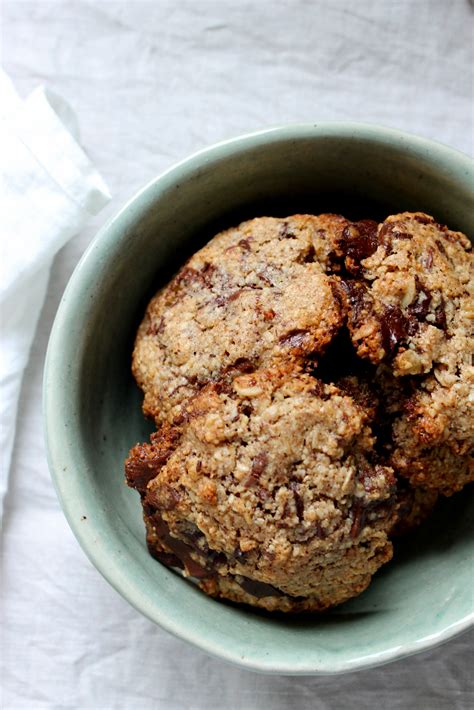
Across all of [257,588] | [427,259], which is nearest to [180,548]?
[257,588]

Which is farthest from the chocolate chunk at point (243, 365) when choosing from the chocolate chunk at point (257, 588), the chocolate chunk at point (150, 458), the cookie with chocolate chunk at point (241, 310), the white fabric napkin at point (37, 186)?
the white fabric napkin at point (37, 186)

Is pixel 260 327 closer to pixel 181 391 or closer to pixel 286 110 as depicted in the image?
pixel 181 391

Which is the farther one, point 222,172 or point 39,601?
point 39,601

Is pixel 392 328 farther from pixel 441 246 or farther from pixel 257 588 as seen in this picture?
pixel 257 588

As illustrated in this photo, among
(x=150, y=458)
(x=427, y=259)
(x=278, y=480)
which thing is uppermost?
(x=427, y=259)

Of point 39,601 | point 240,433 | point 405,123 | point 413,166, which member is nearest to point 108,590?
point 39,601
